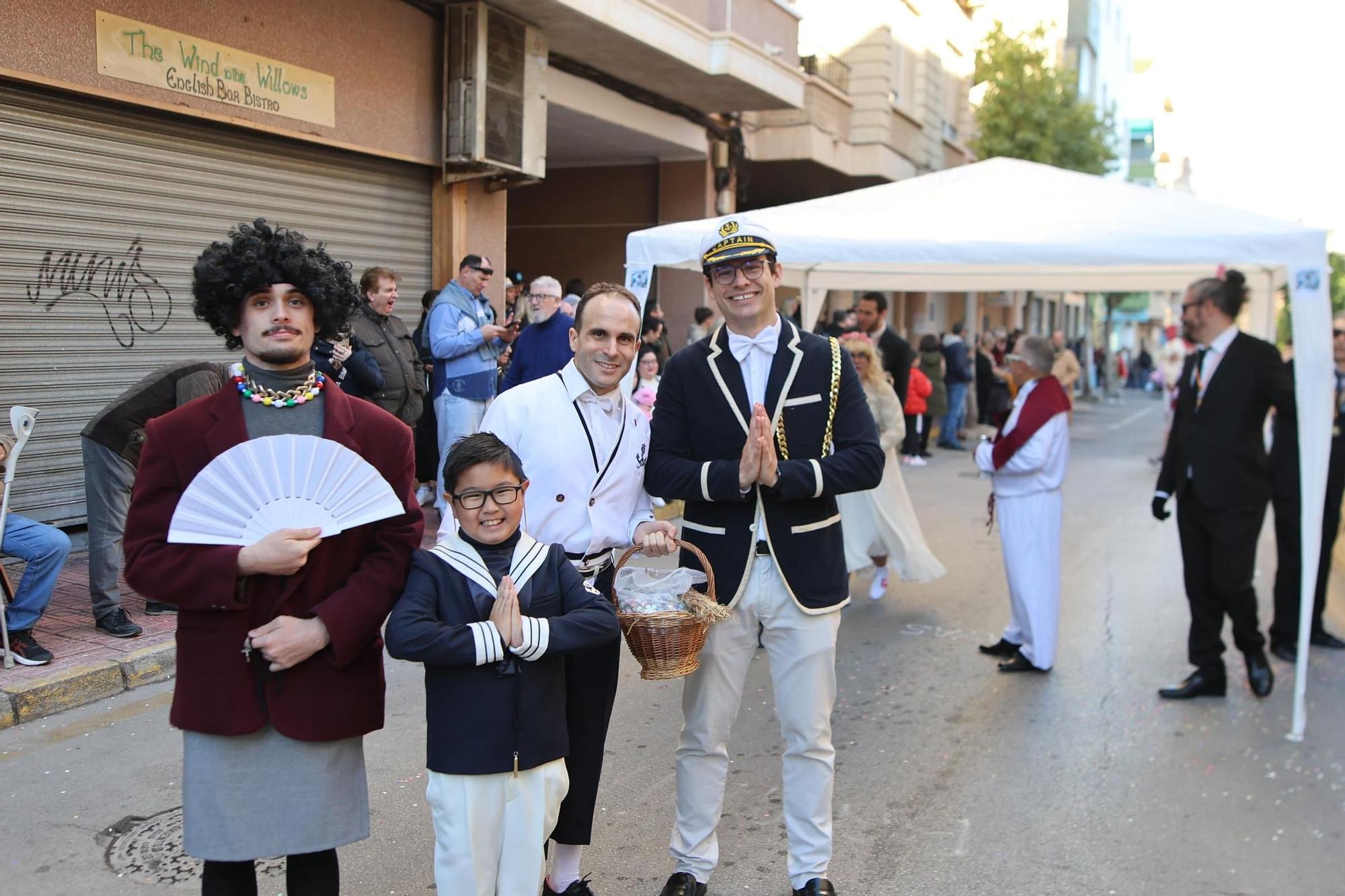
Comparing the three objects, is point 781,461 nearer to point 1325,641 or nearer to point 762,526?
point 762,526

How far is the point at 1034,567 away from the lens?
6.15 m

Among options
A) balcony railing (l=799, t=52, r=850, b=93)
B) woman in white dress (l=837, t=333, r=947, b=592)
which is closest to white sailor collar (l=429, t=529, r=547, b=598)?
woman in white dress (l=837, t=333, r=947, b=592)

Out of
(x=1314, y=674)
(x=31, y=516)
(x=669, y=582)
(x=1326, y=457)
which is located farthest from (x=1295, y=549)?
(x=31, y=516)

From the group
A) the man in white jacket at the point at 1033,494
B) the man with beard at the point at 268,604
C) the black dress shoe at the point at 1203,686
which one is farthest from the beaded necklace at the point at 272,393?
the black dress shoe at the point at 1203,686

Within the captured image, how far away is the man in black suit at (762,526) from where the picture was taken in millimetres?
3441

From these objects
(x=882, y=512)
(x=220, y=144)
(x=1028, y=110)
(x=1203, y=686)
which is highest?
(x=1028, y=110)

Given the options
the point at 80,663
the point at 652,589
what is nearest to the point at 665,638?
the point at 652,589

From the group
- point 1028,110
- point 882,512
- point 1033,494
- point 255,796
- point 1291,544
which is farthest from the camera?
point 1028,110

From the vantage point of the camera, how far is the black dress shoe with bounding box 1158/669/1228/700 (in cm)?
573

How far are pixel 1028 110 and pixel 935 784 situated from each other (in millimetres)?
24340

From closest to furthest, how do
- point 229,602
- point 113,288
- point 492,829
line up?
point 229,602
point 492,829
point 113,288

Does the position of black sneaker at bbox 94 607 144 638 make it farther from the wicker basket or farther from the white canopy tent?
the wicker basket

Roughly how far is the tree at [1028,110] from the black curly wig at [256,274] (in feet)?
82.6

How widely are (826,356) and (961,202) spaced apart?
3.90m
